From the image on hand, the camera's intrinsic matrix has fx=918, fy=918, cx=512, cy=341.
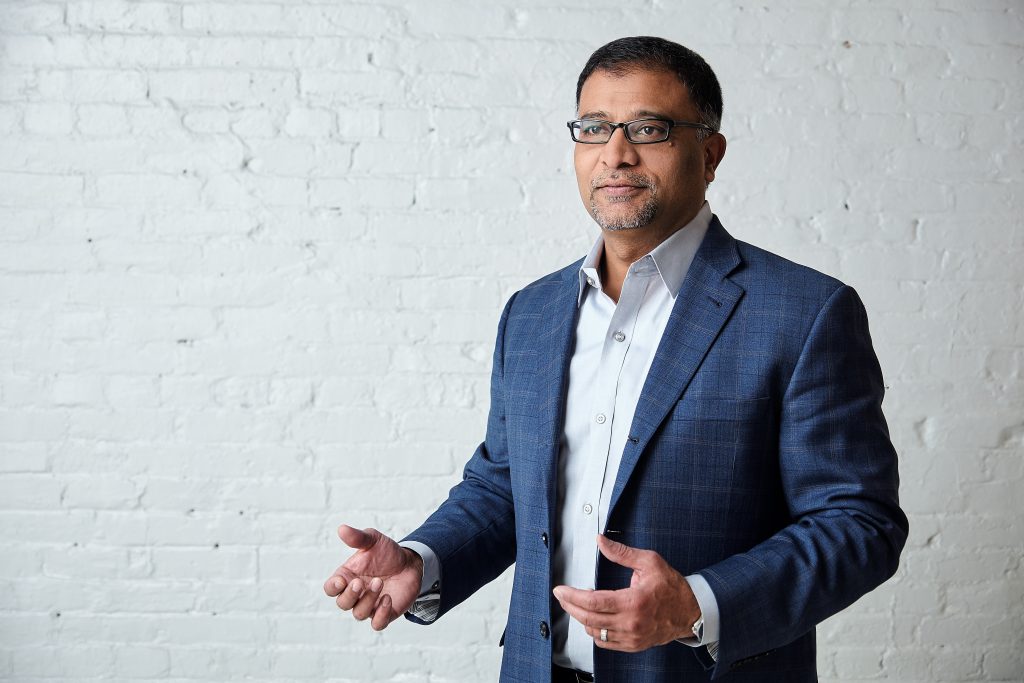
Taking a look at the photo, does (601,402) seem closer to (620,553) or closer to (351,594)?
(620,553)

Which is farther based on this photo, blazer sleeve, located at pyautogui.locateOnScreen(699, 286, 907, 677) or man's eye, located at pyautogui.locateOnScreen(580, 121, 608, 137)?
man's eye, located at pyautogui.locateOnScreen(580, 121, 608, 137)

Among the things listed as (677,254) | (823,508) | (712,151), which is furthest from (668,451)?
(712,151)

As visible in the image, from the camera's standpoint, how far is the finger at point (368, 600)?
1.42m

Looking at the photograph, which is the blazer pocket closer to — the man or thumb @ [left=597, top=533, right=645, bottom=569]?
the man

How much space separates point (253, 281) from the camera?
8.27 ft

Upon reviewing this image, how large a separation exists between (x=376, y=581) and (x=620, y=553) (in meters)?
0.49

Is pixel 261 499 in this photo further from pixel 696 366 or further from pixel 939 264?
pixel 939 264

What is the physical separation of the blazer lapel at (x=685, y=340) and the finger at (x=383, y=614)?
15.3 inches

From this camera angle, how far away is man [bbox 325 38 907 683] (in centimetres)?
122

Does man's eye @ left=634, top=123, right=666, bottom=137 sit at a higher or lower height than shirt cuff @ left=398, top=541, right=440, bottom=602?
higher

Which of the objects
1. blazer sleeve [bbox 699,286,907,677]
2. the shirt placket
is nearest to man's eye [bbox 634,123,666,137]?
the shirt placket

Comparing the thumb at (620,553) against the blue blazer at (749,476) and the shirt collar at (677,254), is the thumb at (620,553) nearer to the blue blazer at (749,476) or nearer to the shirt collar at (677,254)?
the blue blazer at (749,476)


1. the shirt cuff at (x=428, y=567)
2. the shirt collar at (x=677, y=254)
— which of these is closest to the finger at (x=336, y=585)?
the shirt cuff at (x=428, y=567)

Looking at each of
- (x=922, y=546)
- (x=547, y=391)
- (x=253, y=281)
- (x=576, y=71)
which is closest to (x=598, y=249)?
(x=547, y=391)
